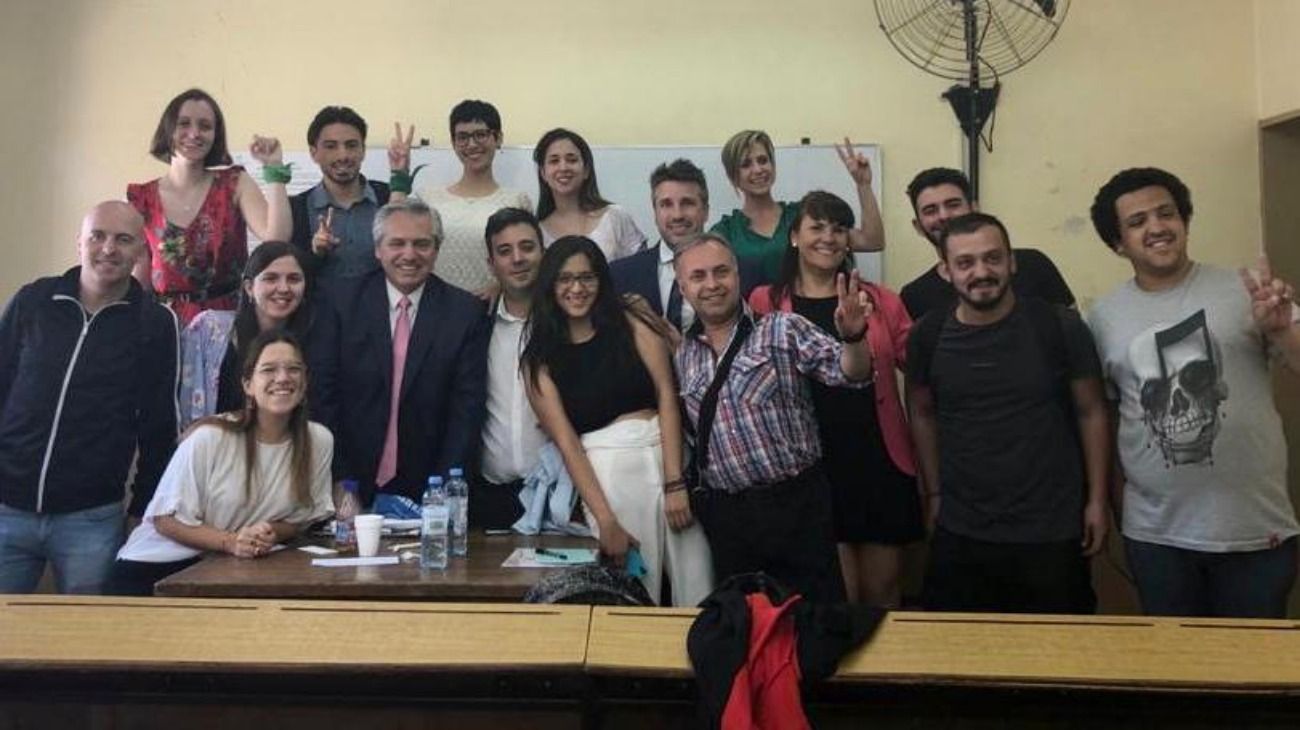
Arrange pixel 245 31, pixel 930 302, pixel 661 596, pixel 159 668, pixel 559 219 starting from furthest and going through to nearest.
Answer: pixel 245 31
pixel 559 219
pixel 930 302
pixel 661 596
pixel 159 668

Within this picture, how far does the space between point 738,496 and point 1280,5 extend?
2.98 meters

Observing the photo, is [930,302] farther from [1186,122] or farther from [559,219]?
[1186,122]

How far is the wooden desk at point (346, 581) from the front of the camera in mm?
2014

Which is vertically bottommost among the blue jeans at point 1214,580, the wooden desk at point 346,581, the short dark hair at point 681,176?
the blue jeans at point 1214,580

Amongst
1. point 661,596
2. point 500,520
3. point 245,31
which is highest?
point 245,31

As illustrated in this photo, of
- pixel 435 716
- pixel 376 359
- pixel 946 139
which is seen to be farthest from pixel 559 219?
pixel 435 716

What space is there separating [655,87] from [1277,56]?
2.32 metres

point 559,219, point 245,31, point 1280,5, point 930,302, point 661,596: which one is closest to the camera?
point 661,596

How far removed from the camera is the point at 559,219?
10.4 feet

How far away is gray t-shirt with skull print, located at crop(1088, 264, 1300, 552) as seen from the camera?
2150 millimetres

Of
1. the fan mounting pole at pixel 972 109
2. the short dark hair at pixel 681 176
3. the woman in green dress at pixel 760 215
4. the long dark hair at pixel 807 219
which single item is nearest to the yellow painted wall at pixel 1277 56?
the fan mounting pole at pixel 972 109

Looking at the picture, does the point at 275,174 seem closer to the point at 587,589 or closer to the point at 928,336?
the point at 587,589

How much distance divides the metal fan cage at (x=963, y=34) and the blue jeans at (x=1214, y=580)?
84.3 inches

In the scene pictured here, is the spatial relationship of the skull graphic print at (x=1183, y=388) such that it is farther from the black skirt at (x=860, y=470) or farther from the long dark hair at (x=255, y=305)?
the long dark hair at (x=255, y=305)
